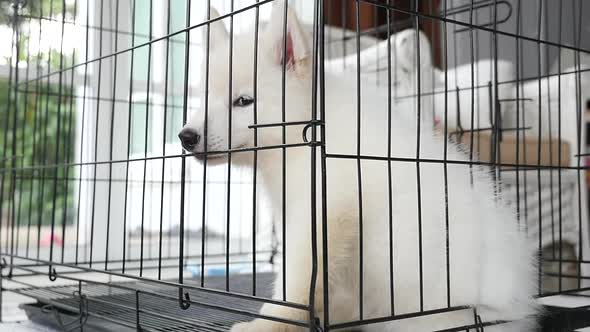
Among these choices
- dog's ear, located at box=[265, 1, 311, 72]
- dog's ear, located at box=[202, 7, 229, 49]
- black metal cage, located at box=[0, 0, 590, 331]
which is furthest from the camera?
black metal cage, located at box=[0, 0, 590, 331]

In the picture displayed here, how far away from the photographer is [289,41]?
1406 mm

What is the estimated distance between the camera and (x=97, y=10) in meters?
3.10

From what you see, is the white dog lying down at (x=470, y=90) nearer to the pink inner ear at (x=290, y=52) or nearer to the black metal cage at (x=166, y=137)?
the black metal cage at (x=166, y=137)

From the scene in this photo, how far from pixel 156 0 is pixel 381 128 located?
7.62 ft

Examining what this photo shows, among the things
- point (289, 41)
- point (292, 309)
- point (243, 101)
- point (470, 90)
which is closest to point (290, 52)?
point (289, 41)

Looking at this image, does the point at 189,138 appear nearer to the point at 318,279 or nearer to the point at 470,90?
the point at 318,279

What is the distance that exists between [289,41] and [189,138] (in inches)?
13.1

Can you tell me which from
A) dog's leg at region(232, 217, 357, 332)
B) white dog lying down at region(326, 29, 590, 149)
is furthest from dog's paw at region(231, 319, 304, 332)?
white dog lying down at region(326, 29, 590, 149)

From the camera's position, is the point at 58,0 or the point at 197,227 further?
the point at 197,227

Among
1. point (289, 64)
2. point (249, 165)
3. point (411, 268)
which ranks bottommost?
point (411, 268)

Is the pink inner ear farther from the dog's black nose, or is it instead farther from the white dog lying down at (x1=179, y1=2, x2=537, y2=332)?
the dog's black nose

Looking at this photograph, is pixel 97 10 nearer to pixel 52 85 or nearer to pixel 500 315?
pixel 52 85

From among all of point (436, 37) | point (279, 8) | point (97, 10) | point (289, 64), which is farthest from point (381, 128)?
point (436, 37)

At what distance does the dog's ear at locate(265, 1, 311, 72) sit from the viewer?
137cm
